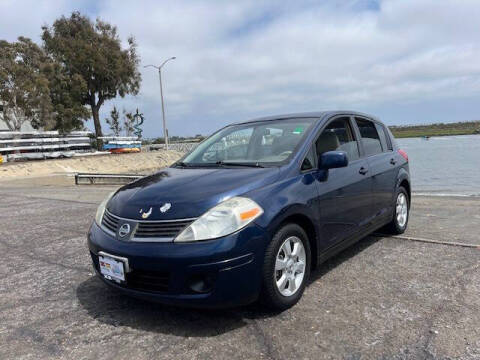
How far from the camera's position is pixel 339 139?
4.35 metres

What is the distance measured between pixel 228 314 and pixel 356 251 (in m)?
2.21

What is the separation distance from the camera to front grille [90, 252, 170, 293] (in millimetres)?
2910

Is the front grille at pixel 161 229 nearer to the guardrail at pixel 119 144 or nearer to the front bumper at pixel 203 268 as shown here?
the front bumper at pixel 203 268

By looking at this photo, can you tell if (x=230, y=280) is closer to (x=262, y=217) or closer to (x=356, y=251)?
(x=262, y=217)

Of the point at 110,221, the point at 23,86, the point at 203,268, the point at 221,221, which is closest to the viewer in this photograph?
the point at 203,268

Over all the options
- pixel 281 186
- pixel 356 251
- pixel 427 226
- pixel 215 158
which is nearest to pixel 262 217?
pixel 281 186

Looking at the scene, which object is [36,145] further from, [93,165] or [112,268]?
Answer: [112,268]

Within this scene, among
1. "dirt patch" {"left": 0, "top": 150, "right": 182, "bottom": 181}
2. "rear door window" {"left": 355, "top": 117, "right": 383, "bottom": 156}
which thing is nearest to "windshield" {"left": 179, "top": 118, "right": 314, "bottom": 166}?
"rear door window" {"left": 355, "top": 117, "right": 383, "bottom": 156}

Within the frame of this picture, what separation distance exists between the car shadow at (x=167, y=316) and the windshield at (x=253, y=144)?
4.44 ft

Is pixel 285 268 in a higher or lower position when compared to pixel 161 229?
lower

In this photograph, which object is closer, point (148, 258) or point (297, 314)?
point (148, 258)

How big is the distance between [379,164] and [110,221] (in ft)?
10.6

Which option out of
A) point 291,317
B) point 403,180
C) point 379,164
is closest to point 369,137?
point 379,164

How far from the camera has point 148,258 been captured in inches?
112
